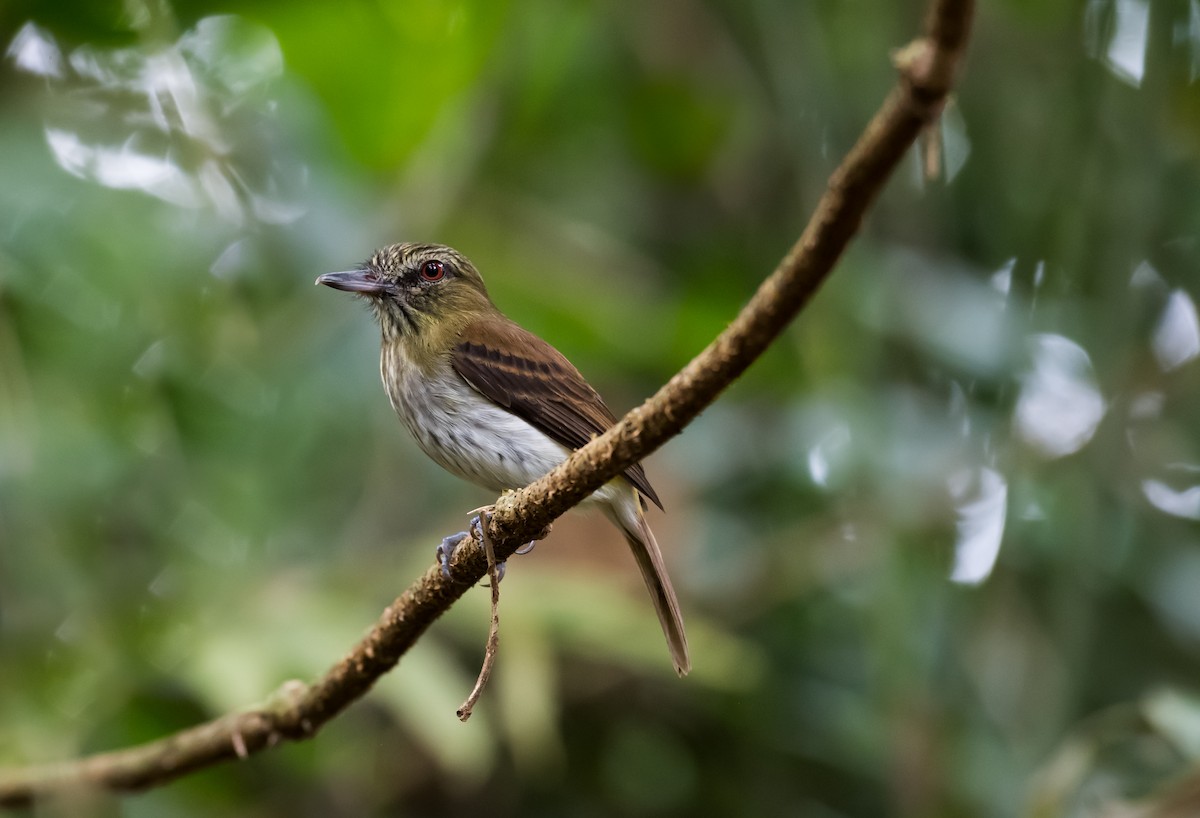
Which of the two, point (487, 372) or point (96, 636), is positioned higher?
point (487, 372)

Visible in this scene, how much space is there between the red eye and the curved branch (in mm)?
1122

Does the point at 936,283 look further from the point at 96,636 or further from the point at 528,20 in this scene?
the point at 96,636

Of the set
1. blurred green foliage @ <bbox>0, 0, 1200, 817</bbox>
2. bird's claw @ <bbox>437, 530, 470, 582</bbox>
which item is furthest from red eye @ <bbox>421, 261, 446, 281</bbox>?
bird's claw @ <bbox>437, 530, 470, 582</bbox>

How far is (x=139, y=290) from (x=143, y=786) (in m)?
1.48

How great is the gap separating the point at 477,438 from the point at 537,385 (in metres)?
0.17

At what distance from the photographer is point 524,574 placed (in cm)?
384

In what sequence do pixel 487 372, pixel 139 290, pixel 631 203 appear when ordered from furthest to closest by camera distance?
pixel 631 203 < pixel 139 290 < pixel 487 372

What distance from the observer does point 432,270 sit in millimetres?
3250

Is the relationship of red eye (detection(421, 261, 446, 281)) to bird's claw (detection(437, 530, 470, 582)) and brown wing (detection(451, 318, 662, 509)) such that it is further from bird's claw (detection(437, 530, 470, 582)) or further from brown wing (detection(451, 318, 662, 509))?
bird's claw (detection(437, 530, 470, 582))

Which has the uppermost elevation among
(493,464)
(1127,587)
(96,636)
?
(1127,587)

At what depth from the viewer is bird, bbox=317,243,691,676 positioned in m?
2.87

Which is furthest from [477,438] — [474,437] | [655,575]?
[655,575]

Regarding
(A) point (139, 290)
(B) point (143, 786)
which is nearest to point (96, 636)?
(B) point (143, 786)

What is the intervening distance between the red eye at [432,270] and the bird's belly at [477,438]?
1.29 feet
